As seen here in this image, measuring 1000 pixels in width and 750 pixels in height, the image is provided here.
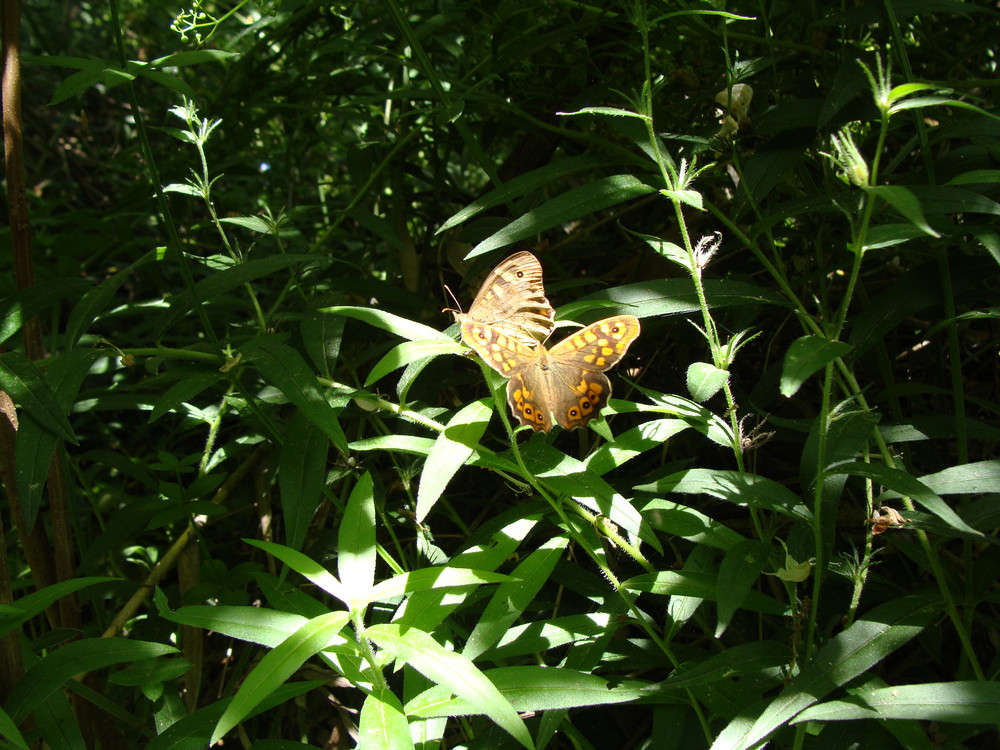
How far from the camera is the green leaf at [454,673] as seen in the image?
85cm

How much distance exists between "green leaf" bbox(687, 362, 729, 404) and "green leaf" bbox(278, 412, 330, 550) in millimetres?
487

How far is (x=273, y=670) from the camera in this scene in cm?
87

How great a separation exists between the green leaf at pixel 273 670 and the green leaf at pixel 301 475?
217 mm

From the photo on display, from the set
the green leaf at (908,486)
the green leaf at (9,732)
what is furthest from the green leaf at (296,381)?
the green leaf at (908,486)

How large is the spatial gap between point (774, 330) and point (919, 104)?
0.82 metres

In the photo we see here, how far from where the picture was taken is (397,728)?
0.90 m

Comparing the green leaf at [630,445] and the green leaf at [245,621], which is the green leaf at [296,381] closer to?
the green leaf at [245,621]

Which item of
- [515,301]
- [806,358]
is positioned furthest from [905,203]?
[515,301]

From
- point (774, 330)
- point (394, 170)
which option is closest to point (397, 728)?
point (774, 330)

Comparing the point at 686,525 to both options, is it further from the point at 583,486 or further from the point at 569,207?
the point at 569,207

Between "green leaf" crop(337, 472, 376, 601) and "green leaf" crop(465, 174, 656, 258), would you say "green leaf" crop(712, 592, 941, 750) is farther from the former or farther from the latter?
"green leaf" crop(465, 174, 656, 258)

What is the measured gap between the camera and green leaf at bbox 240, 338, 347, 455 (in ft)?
3.54

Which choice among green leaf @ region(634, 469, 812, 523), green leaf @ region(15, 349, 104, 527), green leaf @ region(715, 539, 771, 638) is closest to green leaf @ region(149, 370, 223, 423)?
green leaf @ region(15, 349, 104, 527)

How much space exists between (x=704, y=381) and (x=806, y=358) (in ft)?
0.42
